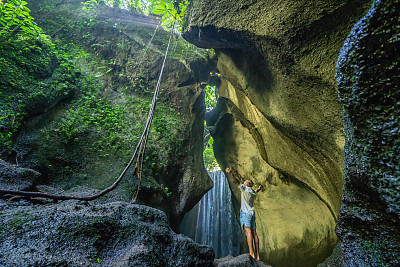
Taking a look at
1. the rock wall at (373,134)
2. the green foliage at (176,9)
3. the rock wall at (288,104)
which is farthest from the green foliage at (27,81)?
the rock wall at (373,134)

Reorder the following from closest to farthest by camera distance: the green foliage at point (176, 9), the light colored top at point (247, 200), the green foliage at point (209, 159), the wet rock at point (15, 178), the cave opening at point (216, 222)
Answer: the wet rock at point (15, 178)
the light colored top at point (247, 200)
the green foliage at point (176, 9)
the cave opening at point (216, 222)
the green foliage at point (209, 159)

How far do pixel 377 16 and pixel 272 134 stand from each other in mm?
4438

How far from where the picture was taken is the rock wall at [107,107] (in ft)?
12.4

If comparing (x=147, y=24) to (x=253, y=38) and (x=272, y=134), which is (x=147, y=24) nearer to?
(x=253, y=38)

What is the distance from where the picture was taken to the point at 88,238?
166cm

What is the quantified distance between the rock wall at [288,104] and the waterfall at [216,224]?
4021 millimetres

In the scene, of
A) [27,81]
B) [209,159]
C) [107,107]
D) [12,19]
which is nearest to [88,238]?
[27,81]

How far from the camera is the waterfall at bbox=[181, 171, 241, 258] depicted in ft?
36.0

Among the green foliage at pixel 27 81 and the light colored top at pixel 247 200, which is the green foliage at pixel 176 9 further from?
the light colored top at pixel 247 200

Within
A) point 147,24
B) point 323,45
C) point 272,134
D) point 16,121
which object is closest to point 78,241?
point 16,121

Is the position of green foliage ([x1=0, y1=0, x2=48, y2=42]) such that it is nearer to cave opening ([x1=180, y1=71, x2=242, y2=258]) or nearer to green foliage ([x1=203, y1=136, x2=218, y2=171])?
cave opening ([x1=180, y1=71, x2=242, y2=258])

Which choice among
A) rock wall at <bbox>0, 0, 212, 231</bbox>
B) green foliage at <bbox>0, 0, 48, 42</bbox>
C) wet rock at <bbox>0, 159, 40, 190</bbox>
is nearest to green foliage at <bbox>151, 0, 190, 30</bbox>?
rock wall at <bbox>0, 0, 212, 231</bbox>

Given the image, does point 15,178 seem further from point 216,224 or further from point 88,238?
point 216,224

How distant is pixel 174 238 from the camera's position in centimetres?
245
